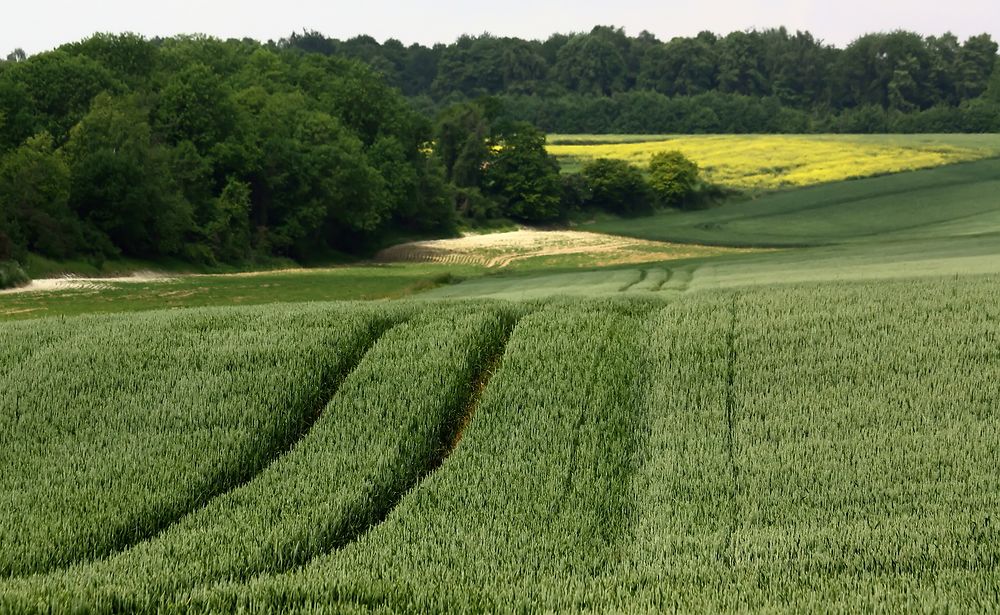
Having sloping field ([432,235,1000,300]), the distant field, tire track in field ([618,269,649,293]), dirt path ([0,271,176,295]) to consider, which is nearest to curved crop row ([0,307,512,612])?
sloping field ([432,235,1000,300])

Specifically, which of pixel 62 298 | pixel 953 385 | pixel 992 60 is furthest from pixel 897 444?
pixel 992 60

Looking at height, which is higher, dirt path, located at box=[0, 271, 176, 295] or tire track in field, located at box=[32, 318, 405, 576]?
tire track in field, located at box=[32, 318, 405, 576]

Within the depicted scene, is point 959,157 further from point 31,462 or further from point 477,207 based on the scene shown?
point 31,462

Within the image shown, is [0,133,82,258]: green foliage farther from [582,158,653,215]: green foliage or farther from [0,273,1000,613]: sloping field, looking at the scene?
[582,158,653,215]: green foliage

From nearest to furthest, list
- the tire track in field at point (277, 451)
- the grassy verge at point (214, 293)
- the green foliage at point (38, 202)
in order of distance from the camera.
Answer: the tire track in field at point (277, 451) < the grassy verge at point (214, 293) < the green foliage at point (38, 202)

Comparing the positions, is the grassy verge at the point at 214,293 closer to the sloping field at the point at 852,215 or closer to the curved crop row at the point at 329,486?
the curved crop row at the point at 329,486

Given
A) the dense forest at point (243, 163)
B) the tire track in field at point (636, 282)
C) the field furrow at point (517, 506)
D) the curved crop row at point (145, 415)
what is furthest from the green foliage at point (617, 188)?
the field furrow at point (517, 506)
